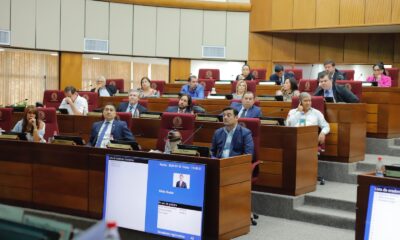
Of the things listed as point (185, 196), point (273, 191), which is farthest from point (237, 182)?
point (273, 191)

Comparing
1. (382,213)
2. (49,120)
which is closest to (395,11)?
(49,120)

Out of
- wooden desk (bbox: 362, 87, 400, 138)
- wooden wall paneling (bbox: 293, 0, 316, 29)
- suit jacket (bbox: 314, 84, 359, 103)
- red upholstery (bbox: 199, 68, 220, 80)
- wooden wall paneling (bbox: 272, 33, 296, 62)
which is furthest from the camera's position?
wooden wall paneling (bbox: 272, 33, 296, 62)

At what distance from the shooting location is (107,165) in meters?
4.38

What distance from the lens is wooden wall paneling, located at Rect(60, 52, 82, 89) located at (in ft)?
38.4

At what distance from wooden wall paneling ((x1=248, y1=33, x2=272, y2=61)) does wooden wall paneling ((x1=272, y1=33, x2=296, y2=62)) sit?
0.62 feet

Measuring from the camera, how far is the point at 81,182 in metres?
4.66

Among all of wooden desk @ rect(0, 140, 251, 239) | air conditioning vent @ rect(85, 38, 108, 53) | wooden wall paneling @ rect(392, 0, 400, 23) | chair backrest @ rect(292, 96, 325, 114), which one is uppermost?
wooden wall paneling @ rect(392, 0, 400, 23)

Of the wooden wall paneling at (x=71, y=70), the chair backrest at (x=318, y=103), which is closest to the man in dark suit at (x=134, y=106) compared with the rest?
the chair backrest at (x=318, y=103)

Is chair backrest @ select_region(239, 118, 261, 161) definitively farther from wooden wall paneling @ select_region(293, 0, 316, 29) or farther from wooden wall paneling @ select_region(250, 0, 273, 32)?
wooden wall paneling @ select_region(250, 0, 273, 32)

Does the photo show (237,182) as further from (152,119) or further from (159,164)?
(152,119)

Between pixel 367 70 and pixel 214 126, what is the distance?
27.5 feet

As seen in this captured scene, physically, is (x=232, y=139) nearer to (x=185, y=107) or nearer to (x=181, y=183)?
(x=181, y=183)

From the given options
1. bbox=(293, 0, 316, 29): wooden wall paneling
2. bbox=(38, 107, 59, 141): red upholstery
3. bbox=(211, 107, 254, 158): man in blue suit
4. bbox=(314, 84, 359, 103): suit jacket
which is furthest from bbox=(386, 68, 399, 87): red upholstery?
bbox=(38, 107, 59, 141): red upholstery

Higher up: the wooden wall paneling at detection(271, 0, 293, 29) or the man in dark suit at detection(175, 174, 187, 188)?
the wooden wall paneling at detection(271, 0, 293, 29)
